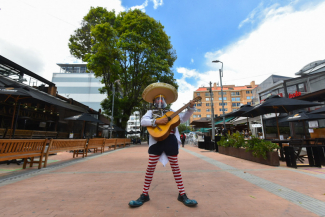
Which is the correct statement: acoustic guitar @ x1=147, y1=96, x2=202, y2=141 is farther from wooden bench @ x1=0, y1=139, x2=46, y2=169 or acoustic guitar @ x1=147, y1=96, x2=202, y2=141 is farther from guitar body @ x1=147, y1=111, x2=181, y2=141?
wooden bench @ x1=0, y1=139, x2=46, y2=169

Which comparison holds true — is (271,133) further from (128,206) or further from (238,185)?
(128,206)

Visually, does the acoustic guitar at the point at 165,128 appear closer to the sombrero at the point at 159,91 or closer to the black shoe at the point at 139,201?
the sombrero at the point at 159,91

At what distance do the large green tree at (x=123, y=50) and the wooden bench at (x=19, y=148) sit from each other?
14.9 metres

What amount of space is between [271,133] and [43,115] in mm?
25946

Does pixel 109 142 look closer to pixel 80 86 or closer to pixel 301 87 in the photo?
pixel 301 87

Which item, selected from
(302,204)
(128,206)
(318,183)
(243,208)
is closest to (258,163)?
(318,183)

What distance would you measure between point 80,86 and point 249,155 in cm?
4402

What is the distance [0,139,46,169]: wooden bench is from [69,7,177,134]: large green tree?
14.9 metres

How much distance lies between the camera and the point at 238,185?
10.8 feet

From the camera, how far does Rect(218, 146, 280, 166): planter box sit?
5.42m

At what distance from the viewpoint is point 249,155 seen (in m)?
6.63

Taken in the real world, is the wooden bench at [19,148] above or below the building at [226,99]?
below

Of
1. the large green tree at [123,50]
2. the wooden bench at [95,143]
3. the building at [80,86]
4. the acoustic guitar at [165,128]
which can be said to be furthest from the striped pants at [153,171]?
the building at [80,86]

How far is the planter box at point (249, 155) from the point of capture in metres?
5.42
